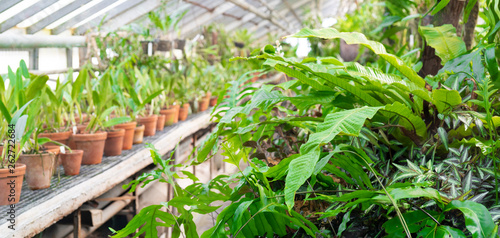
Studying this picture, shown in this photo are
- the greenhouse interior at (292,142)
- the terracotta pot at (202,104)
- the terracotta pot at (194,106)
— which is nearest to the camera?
the greenhouse interior at (292,142)

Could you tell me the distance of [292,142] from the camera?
1.18 meters

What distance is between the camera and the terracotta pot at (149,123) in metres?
2.78

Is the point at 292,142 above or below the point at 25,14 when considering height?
below

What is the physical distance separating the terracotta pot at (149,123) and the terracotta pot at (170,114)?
1.06 ft

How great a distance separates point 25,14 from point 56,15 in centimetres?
39

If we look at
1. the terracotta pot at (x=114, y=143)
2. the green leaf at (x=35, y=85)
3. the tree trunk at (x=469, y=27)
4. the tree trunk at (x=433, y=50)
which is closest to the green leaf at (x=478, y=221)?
the tree trunk at (x=433, y=50)

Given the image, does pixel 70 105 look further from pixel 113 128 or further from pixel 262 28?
pixel 262 28

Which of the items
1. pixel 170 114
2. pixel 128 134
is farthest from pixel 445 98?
pixel 170 114

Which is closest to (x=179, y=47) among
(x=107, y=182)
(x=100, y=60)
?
(x=100, y=60)

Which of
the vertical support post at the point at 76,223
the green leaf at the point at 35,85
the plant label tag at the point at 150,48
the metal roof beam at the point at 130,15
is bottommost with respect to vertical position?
the vertical support post at the point at 76,223

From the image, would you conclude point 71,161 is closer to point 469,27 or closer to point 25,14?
point 25,14

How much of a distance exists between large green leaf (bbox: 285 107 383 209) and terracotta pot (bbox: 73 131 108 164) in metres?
1.55

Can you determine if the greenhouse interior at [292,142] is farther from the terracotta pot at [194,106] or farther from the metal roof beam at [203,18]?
the metal roof beam at [203,18]

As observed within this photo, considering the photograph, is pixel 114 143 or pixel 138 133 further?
pixel 138 133
